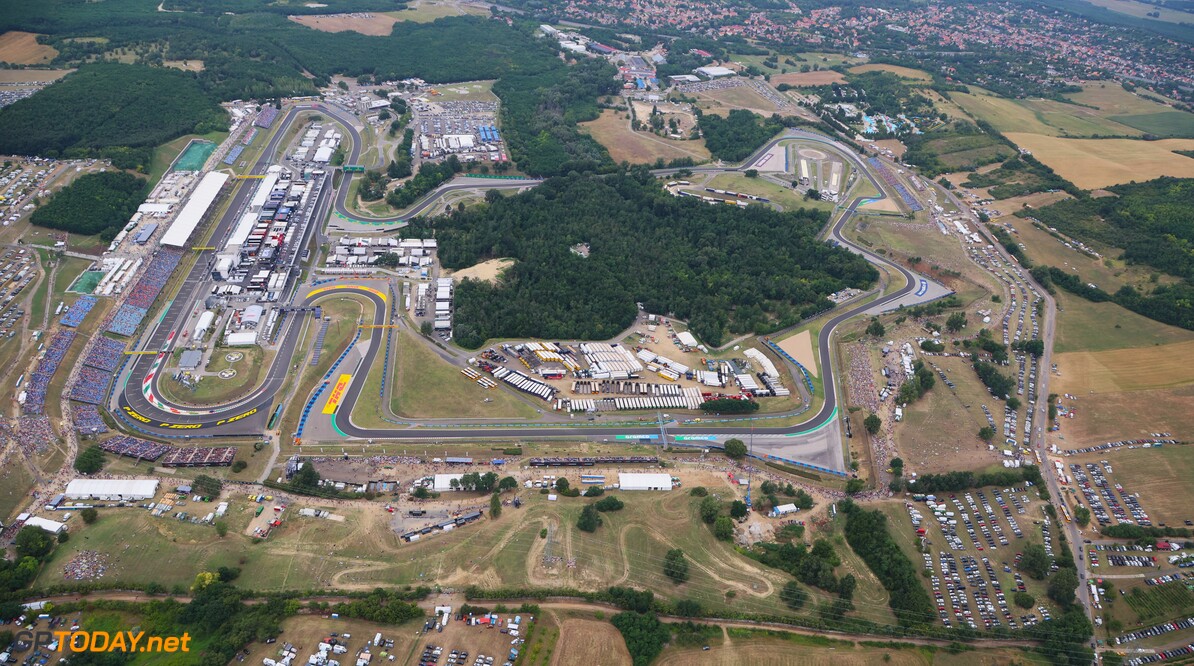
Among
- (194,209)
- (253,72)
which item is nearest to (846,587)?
(194,209)

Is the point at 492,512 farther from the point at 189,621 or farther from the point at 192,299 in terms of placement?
the point at 192,299

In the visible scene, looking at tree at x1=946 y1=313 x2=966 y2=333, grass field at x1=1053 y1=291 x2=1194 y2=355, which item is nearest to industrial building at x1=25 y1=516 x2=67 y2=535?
tree at x1=946 y1=313 x2=966 y2=333

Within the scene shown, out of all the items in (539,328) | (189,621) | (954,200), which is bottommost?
(189,621)

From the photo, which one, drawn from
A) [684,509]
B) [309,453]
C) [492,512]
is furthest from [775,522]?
[309,453]

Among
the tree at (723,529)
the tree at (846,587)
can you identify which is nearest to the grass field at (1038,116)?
the tree at (846,587)

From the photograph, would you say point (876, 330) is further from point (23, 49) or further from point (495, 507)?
point (23, 49)

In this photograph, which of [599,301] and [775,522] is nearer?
[775,522]
